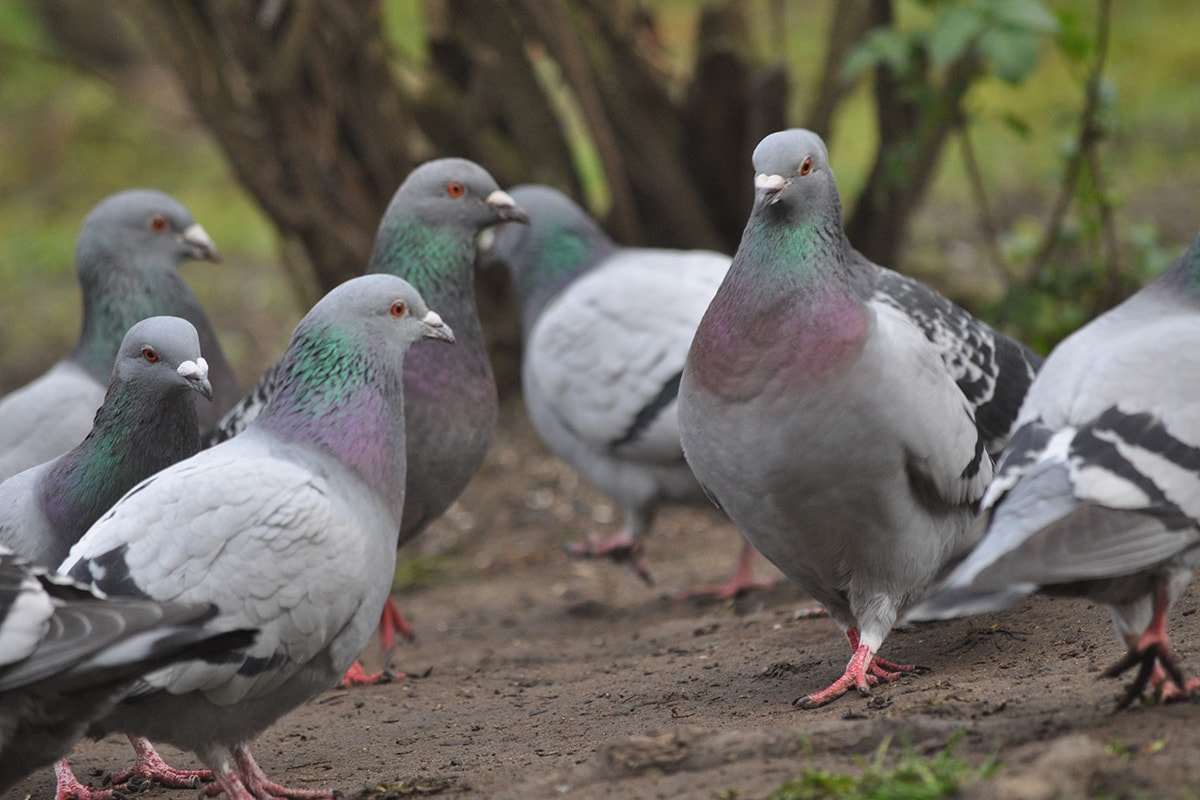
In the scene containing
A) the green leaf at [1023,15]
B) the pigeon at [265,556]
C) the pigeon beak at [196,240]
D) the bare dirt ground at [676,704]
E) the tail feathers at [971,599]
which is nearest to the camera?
the tail feathers at [971,599]

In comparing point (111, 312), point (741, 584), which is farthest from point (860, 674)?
Result: point (111, 312)

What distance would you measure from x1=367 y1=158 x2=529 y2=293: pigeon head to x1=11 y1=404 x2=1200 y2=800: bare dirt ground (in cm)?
153

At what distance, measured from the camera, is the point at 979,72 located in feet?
23.1

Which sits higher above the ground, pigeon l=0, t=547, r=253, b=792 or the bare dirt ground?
pigeon l=0, t=547, r=253, b=792

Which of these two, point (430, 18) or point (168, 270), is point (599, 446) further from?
point (430, 18)

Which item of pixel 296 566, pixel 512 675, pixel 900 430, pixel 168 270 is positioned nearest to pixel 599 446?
pixel 512 675

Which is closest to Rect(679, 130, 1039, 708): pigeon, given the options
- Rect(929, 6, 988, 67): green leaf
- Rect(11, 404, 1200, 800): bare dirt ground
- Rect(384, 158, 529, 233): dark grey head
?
Rect(11, 404, 1200, 800): bare dirt ground

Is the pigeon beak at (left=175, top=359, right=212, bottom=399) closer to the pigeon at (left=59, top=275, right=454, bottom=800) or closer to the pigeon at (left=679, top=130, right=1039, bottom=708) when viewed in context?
the pigeon at (left=59, top=275, right=454, bottom=800)

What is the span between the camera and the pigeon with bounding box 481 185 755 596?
5.96 meters

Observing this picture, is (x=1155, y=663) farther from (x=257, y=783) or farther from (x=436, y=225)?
(x=436, y=225)

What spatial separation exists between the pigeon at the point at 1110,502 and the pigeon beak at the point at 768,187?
3.18 ft

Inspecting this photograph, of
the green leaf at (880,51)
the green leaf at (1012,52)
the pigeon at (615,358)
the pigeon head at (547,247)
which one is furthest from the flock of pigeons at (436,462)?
the green leaf at (880,51)

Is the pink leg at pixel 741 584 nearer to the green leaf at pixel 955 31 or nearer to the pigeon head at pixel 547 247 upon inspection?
the pigeon head at pixel 547 247

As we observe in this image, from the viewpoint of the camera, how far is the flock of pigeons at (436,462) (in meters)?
3.23
